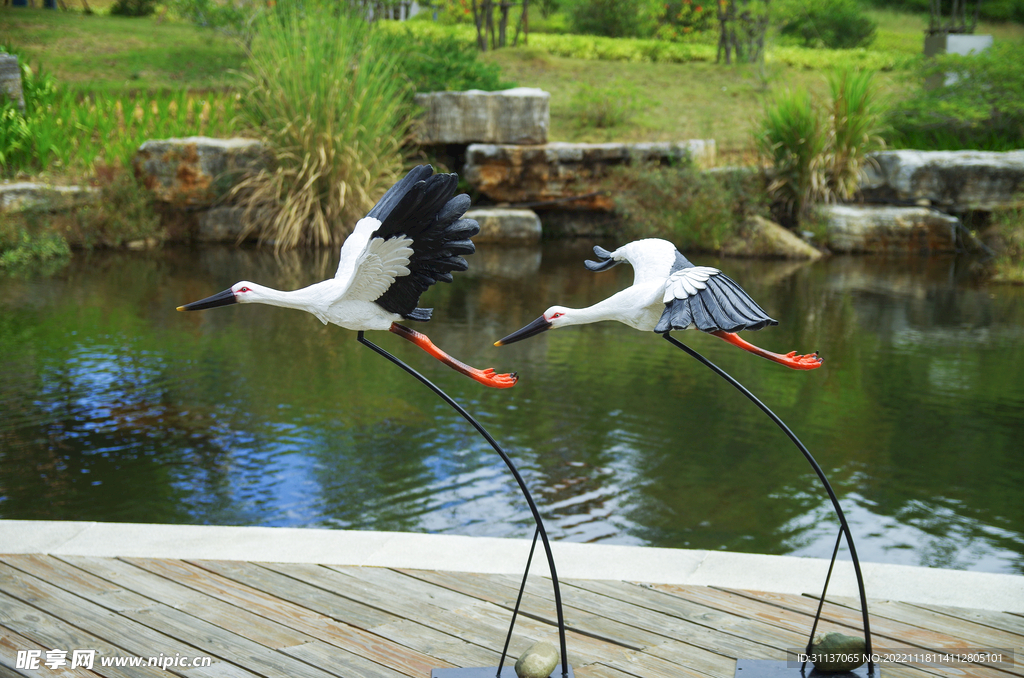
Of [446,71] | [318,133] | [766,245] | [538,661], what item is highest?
[446,71]

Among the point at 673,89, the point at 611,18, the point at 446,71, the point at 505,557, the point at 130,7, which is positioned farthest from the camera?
the point at 611,18

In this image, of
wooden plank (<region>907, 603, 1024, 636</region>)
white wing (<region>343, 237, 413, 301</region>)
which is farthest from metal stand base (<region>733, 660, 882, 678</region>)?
white wing (<region>343, 237, 413, 301</region>)

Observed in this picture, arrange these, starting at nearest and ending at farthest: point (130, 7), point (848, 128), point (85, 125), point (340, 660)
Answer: point (340, 660), point (848, 128), point (85, 125), point (130, 7)

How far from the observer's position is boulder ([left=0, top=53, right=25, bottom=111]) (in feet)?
40.1

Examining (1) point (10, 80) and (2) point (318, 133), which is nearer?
(2) point (318, 133)

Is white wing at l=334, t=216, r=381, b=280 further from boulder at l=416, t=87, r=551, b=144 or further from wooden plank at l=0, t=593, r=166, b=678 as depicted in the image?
boulder at l=416, t=87, r=551, b=144

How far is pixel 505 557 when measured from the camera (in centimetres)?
308

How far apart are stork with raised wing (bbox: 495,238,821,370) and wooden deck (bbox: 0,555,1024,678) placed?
870 millimetres

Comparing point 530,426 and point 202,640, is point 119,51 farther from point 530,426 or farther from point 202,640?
point 202,640

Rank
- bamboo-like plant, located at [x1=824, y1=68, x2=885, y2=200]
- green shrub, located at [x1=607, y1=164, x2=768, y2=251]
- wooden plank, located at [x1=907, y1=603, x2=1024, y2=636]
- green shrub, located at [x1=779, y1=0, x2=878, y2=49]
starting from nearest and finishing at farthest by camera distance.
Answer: wooden plank, located at [x1=907, y1=603, x2=1024, y2=636] < green shrub, located at [x1=607, y1=164, x2=768, y2=251] < bamboo-like plant, located at [x1=824, y1=68, x2=885, y2=200] < green shrub, located at [x1=779, y1=0, x2=878, y2=49]

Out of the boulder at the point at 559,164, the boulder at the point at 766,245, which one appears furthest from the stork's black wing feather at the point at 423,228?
the boulder at the point at 559,164

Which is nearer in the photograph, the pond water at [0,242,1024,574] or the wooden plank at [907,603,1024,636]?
the wooden plank at [907,603,1024,636]

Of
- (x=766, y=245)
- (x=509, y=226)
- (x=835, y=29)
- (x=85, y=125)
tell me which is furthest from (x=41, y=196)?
(x=835, y=29)

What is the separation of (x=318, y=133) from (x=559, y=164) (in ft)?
11.0
